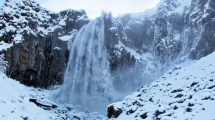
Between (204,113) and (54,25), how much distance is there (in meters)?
31.3

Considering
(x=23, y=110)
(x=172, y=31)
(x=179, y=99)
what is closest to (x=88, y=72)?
(x=172, y=31)

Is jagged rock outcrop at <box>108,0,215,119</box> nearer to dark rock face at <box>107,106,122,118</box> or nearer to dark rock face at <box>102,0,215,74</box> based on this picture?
dark rock face at <box>102,0,215,74</box>

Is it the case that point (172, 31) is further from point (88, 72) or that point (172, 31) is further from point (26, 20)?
point (26, 20)

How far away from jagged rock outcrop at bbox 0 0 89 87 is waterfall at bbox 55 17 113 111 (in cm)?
136

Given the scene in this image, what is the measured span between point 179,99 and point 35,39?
24684 millimetres

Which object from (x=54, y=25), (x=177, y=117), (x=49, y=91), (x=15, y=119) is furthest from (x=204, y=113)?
(x=54, y=25)

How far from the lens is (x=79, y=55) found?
41.5 m

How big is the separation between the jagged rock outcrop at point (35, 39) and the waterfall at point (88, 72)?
1.36 meters

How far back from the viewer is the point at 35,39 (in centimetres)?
3978

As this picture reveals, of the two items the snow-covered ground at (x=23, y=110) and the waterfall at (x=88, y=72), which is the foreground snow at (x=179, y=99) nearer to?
the snow-covered ground at (x=23, y=110)

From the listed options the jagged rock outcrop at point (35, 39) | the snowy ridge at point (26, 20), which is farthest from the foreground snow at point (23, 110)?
the snowy ridge at point (26, 20)

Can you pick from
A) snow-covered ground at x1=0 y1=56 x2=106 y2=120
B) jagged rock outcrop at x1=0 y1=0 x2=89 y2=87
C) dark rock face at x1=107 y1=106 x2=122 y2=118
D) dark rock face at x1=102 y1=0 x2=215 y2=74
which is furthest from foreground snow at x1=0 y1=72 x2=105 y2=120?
dark rock face at x1=102 y1=0 x2=215 y2=74

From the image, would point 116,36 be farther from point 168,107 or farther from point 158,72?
point 168,107

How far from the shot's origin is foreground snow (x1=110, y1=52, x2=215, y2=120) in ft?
51.7
